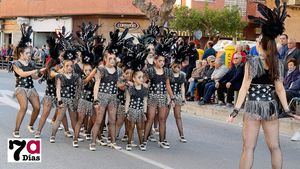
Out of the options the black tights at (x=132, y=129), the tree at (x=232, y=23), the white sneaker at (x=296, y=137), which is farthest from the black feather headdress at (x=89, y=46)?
the tree at (x=232, y=23)

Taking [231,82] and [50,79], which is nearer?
[50,79]

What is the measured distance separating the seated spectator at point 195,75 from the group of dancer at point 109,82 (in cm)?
625

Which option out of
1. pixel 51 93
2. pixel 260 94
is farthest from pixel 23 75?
pixel 260 94

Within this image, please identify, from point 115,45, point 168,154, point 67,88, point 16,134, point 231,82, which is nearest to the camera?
point 168,154

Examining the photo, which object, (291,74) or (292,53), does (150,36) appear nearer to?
(291,74)

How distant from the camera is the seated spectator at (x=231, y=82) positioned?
49.9 feet

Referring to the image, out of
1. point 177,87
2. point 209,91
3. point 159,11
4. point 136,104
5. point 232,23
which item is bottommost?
point 209,91

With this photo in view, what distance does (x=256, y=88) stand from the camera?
7.18m

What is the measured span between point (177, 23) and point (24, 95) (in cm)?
2862

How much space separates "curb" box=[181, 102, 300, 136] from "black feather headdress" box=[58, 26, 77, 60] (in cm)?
511

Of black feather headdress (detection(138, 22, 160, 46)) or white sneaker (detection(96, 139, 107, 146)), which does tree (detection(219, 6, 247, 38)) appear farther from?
white sneaker (detection(96, 139, 107, 146))

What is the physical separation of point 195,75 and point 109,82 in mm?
8002

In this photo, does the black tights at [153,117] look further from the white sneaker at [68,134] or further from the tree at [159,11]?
the tree at [159,11]

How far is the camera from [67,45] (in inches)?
430
